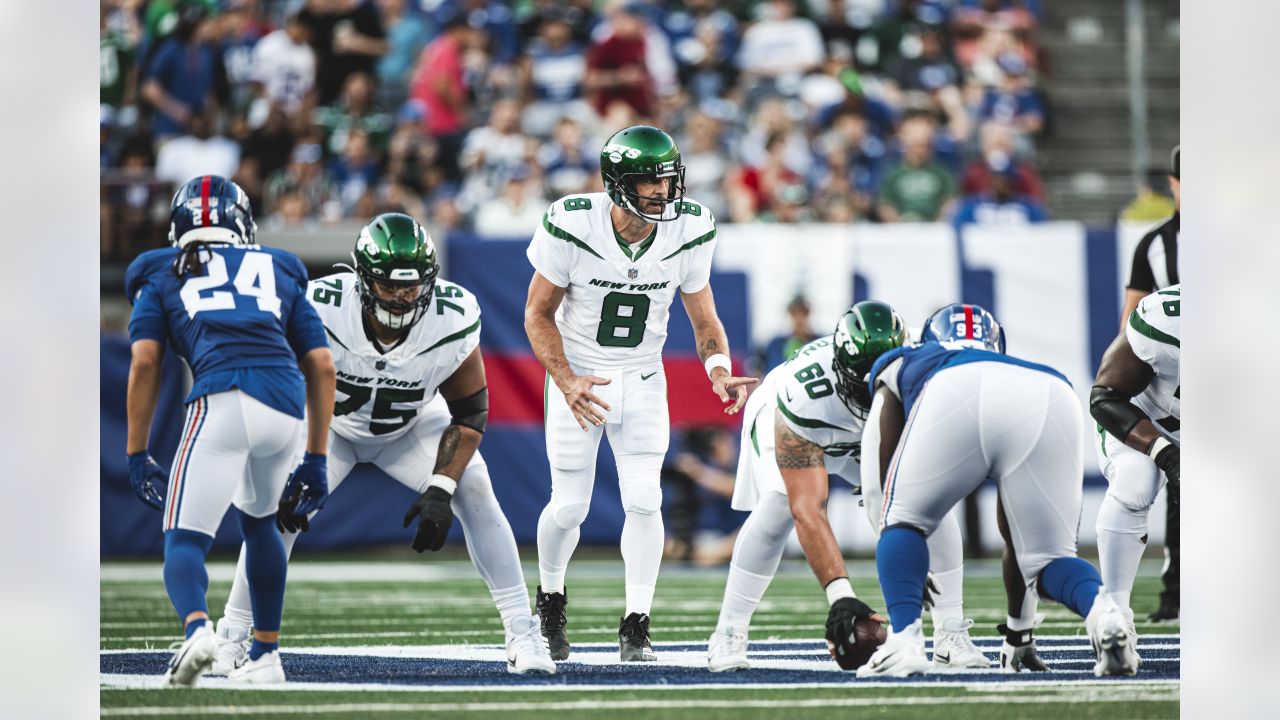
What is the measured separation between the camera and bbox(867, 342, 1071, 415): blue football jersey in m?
4.64

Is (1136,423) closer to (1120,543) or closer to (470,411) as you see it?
(1120,543)

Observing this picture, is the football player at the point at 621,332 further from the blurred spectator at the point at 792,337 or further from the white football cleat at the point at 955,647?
the blurred spectator at the point at 792,337

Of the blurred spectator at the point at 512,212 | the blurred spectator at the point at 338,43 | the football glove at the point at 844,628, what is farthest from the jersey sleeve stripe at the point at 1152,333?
the blurred spectator at the point at 338,43

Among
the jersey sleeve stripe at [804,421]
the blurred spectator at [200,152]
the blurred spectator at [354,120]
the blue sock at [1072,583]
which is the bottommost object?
the blue sock at [1072,583]

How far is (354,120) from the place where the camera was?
458 inches

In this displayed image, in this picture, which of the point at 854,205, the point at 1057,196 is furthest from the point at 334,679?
the point at 1057,196

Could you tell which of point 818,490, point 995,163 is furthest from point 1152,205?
point 818,490

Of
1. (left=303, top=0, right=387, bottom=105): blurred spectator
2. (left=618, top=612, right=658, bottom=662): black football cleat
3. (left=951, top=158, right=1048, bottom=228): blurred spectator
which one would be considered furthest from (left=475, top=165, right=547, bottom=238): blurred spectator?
(left=618, top=612, right=658, bottom=662): black football cleat

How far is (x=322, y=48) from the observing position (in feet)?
40.0

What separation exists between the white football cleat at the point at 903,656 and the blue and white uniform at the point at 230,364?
1.75 metres

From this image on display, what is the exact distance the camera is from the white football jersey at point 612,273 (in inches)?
218

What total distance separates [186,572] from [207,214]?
40.9 inches
